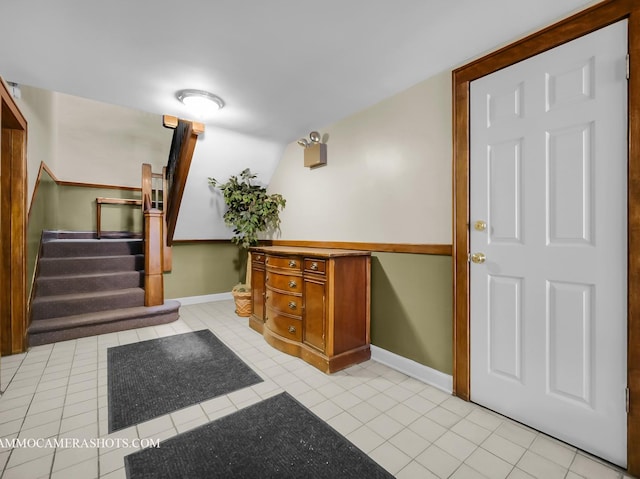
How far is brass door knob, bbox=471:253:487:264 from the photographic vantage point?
1943 mm

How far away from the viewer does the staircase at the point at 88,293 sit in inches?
122

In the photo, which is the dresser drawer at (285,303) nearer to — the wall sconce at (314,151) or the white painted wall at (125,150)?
the wall sconce at (314,151)

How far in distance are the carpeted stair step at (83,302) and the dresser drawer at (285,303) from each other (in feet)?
6.40

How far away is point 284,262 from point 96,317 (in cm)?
227

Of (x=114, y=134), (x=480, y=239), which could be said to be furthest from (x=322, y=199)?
(x=114, y=134)

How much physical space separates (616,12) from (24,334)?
4.78m

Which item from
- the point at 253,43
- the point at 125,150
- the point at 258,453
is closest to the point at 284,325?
the point at 258,453

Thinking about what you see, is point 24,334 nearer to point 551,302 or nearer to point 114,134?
point 114,134

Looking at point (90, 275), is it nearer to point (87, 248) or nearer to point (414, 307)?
point (87, 248)

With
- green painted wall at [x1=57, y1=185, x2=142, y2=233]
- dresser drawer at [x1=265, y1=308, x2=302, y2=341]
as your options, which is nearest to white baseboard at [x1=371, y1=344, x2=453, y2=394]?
dresser drawer at [x1=265, y1=308, x2=302, y2=341]

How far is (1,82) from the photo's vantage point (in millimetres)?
2125

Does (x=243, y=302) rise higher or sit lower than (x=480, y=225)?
lower

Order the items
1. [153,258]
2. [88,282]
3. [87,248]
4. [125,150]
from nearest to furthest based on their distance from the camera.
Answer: [88,282]
[153,258]
[87,248]
[125,150]

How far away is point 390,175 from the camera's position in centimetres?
255
